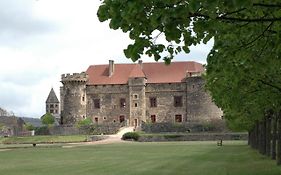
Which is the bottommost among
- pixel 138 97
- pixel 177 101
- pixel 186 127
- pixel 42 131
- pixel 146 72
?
pixel 42 131

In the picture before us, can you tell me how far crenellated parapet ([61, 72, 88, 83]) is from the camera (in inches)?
3595

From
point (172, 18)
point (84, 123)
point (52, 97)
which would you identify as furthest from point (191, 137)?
point (52, 97)

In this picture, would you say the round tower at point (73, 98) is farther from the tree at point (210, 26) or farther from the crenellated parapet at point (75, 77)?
the tree at point (210, 26)

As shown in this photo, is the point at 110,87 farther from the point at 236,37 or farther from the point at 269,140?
the point at 236,37

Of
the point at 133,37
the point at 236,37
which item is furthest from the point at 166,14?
the point at 236,37

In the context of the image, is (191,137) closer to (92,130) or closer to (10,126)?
(92,130)

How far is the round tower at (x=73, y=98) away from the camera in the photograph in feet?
300

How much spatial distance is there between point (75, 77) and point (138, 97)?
10683 mm

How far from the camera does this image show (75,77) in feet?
301

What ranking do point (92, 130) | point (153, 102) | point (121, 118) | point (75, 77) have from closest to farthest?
point (92, 130) < point (153, 102) < point (75, 77) < point (121, 118)

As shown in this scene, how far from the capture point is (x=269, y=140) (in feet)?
110

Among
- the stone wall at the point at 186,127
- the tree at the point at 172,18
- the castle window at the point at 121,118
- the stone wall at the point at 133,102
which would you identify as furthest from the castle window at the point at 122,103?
the tree at the point at 172,18

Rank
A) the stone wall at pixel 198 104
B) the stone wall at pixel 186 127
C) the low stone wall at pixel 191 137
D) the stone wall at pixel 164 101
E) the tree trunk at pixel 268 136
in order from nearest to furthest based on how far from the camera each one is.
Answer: the tree trunk at pixel 268 136
the low stone wall at pixel 191 137
the stone wall at pixel 186 127
the stone wall at pixel 198 104
the stone wall at pixel 164 101

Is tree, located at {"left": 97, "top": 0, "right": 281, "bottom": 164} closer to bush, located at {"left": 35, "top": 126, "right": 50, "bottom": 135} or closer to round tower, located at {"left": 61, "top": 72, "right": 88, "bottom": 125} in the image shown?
round tower, located at {"left": 61, "top": 72, "right": 88, "bottom": 125}
